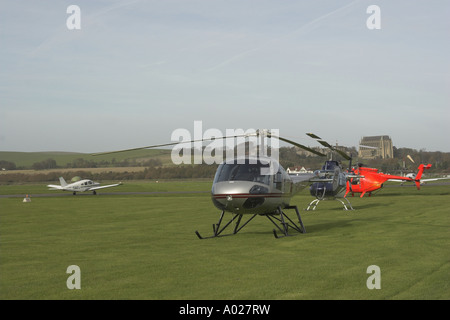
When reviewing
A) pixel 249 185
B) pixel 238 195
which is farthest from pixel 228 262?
pixel 249 185

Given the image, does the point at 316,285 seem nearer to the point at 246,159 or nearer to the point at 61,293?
the point at 61,293

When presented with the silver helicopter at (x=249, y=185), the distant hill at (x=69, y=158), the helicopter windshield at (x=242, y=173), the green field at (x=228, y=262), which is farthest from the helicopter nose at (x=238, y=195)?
the distant hill at (x=69, y=158)

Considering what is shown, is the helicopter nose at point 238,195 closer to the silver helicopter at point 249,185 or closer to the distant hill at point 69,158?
the silver helicopter at point 249,185

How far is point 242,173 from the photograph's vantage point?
571 inches

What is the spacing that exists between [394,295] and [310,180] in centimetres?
1086

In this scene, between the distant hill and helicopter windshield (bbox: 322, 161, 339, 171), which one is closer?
helicopter windshield (bbox: 322, 161, 339, 171)

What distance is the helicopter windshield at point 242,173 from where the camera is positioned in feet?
47.3

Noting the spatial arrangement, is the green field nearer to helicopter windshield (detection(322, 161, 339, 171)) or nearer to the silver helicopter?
the silver helicopter

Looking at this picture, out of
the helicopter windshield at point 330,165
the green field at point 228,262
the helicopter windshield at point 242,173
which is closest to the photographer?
the green field at point 228,262

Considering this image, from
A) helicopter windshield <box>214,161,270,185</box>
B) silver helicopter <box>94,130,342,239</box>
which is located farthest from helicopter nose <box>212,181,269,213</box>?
helicopter windshield <box>214,161,270,185</box>

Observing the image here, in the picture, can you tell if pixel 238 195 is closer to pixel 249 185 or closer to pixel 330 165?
pixel 249 185

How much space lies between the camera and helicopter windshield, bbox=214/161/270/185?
47.3ft

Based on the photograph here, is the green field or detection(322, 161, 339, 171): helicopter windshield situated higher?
detection(322, 161, 339, 171): helicopter windshield
